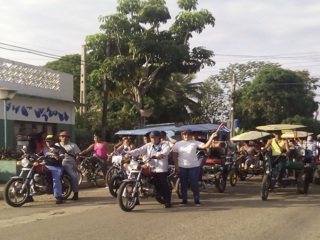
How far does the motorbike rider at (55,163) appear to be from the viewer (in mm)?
10617

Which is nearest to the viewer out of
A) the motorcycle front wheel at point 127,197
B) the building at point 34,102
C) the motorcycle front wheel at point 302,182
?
the motorcycle front wheel at point 127,197

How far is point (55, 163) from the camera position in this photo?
10.7 m

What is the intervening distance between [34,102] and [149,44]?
6435 mm

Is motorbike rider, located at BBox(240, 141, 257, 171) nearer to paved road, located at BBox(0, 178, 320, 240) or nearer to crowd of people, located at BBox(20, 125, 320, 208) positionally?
crowd of people, located at BBox(20, 125, 320, 208)

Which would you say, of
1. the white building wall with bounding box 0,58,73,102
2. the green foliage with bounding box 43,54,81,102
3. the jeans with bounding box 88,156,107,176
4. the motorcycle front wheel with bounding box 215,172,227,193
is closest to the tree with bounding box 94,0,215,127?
the white building wall with bounding box 0,58,73,102

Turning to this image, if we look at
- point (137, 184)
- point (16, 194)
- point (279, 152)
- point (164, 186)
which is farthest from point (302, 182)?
point (16, 194)

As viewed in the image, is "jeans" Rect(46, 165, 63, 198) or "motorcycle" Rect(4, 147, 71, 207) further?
"jeans" Rect(46, 165, 63, 198)

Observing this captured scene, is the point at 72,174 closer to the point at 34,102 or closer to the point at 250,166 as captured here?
the point at 250,166

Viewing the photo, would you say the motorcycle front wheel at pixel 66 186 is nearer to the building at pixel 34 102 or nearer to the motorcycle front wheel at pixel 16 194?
the motorcycle front wheel at pixel 16 194

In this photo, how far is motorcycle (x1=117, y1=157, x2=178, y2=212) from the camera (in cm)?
939

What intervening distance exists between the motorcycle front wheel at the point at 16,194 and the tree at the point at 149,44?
44.6ft

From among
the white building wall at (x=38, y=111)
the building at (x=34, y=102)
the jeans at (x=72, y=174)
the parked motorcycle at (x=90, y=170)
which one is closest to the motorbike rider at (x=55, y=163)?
the jeans at (x=72, y=174)

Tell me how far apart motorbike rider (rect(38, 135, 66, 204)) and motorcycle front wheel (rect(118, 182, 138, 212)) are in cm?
196

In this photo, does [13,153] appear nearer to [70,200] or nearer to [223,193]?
[70,200]
